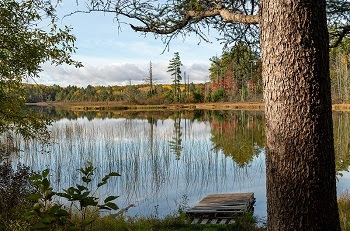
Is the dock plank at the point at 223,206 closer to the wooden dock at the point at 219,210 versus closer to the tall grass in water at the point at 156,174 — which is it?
the wooden dock at the point at 219,210

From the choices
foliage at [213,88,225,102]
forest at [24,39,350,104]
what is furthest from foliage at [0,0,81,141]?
foliage at [213,88,225,102]

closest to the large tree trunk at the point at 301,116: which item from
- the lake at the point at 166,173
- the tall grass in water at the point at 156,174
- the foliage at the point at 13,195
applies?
the foliage at the point at 13,195

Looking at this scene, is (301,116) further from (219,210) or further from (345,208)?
(345,208)

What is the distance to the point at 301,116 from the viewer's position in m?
2.30

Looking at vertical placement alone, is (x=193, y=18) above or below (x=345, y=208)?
above

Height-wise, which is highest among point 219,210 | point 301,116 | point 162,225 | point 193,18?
point 193,18

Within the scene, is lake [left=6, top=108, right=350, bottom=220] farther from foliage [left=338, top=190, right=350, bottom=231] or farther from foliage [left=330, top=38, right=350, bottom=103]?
foliage [left=330, top=38, right=350, bottom=103]

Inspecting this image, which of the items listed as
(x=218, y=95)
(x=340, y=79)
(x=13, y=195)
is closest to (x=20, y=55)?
(x=13, y=195)

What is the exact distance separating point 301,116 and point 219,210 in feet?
14.9

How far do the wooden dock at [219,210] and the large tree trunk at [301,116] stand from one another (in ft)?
12.7

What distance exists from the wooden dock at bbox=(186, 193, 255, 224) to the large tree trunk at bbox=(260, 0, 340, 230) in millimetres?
3883

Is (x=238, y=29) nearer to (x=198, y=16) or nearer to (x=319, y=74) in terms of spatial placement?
(x=198, y=16)

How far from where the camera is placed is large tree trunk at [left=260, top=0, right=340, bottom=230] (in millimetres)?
2297

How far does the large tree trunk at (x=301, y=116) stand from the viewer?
230 cm
